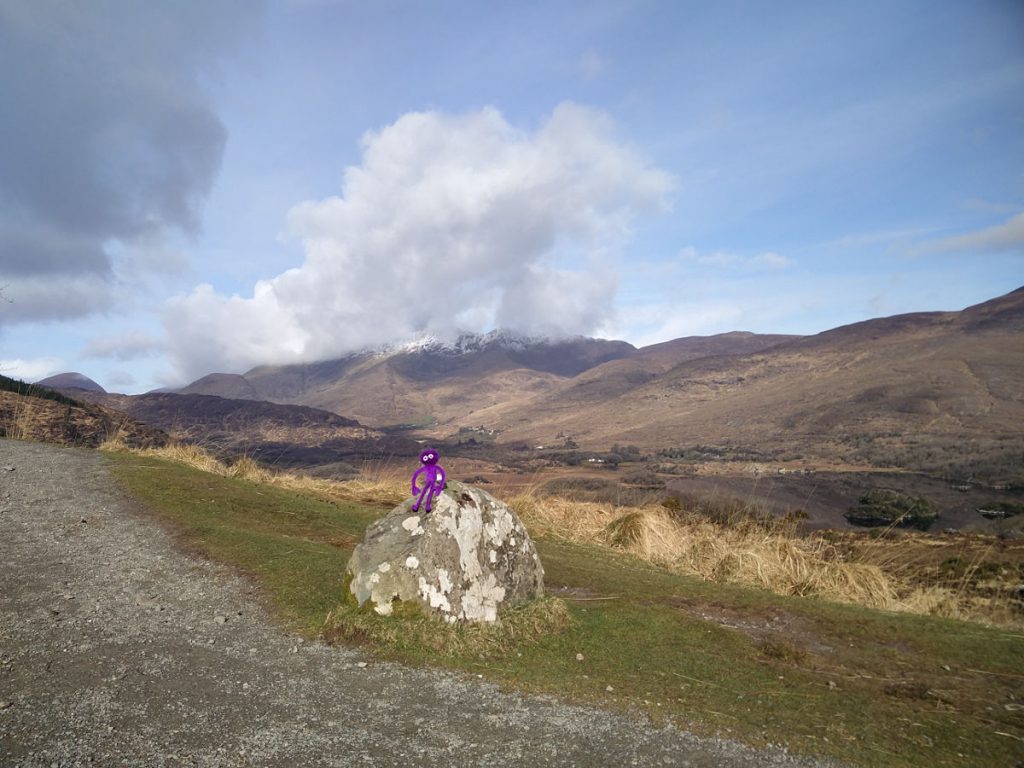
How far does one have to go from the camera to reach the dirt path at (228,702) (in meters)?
4.04

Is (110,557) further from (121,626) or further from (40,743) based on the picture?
(40,743)

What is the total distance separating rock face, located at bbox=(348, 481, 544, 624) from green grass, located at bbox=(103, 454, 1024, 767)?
0.78 feet

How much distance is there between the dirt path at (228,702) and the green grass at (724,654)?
400mm

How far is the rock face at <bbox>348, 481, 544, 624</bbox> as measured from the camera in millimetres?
6492

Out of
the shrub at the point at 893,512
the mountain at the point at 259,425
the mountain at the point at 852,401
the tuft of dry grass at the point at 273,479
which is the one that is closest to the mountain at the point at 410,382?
the mountain at the point at 852,401

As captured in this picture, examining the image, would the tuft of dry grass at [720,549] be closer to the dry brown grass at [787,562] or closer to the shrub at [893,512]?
the dry brown grass at [787,562]

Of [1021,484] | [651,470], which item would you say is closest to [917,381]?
[651,470]

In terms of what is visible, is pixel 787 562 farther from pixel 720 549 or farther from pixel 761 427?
pixel 761 427

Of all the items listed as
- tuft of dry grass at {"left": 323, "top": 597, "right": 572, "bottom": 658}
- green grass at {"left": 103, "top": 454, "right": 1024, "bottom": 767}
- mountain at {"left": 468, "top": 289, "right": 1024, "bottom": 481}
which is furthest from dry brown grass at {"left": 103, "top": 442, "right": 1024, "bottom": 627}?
mountain at {"left": 468, "top": 289, "right": 1024, "bottom": 481}

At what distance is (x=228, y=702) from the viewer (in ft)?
15.2

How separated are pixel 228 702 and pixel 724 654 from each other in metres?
4.84

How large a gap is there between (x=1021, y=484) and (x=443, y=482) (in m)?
27.6

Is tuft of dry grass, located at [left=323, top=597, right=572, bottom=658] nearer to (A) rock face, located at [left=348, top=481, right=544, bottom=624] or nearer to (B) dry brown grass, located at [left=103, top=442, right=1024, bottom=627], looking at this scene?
(A) rock face, located at [left=348, top=481, right=544, bottom=624]

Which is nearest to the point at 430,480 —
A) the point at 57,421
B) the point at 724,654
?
the point at 724,654
